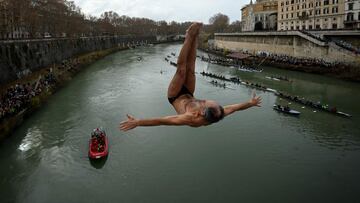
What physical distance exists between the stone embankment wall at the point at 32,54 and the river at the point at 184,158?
4.58 metres

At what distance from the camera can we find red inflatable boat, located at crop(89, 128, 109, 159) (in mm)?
13766

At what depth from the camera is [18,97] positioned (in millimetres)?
19047

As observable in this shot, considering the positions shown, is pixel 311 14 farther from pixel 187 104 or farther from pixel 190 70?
pixel 187 104

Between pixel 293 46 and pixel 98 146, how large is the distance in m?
31.4

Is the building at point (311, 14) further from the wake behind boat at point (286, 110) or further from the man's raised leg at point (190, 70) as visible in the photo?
the man's raised leg at point (190, 70)

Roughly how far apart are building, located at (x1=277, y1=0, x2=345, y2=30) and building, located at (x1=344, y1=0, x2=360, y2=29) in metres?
1.03

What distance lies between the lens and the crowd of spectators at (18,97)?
1697 cm

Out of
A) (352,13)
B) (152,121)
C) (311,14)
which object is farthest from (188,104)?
(311,14)

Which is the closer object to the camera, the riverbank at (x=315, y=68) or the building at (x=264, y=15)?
the riverbank at (x=315, y=68)

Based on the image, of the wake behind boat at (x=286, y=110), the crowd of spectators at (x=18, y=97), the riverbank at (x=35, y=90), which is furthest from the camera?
the wake behind boat at (x=286, y=110)

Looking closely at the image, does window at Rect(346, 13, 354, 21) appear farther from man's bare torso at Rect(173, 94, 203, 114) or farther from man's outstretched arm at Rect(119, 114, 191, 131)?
man's outstretched arm at Rect(119, 114, 191, 131)

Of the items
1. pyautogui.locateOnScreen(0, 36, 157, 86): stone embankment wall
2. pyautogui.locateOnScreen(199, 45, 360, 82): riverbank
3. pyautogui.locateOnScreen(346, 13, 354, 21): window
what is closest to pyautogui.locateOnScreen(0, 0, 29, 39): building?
pyautogui.locateOnScreen(0, 36, 157, 86): stone embankment wall

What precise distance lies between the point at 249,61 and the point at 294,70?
897cm

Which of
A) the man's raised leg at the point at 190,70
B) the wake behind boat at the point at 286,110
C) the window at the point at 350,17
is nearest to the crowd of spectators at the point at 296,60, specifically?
the window at the point at 350,17
